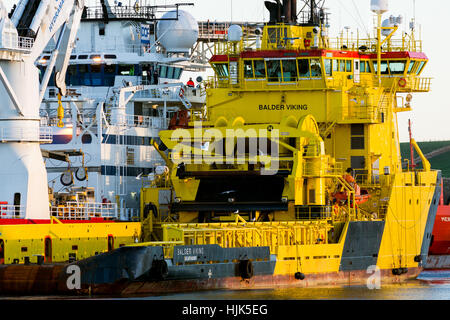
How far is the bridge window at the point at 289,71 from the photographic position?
43.5 meters

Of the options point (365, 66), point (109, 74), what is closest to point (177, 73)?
point (109, 74)

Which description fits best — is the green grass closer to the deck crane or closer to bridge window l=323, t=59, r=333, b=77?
bridge window l=323, t=59, r=333, b=77

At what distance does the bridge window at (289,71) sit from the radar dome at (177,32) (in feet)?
40.0

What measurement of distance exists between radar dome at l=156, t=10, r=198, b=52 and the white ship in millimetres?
43

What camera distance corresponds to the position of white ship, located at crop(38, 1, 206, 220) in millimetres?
47188

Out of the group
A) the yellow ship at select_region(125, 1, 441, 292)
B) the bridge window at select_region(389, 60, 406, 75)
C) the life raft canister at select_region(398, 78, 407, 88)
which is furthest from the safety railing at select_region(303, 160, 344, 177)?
the bridge window at select_region(389, 60, 406, 75)

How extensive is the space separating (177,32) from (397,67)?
1300 cm

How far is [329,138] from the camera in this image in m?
43.7

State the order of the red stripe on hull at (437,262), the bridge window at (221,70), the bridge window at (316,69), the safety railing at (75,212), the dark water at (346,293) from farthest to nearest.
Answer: the red stripe on hull at (437,262) < the bridge window at (221,70) < the bridge window at (316,69) < the safety railing at (75,212) < the dark water at (346,293)

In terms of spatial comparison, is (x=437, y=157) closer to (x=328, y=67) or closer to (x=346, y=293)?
(x=328, y=67)

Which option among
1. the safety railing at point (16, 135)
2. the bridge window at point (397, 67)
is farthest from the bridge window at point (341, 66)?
the safety railing at point (16, 135)

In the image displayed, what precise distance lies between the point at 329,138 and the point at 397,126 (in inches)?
127

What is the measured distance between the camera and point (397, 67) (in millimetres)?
45000

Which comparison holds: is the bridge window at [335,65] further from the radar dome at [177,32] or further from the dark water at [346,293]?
the radar dome at [177,32]
